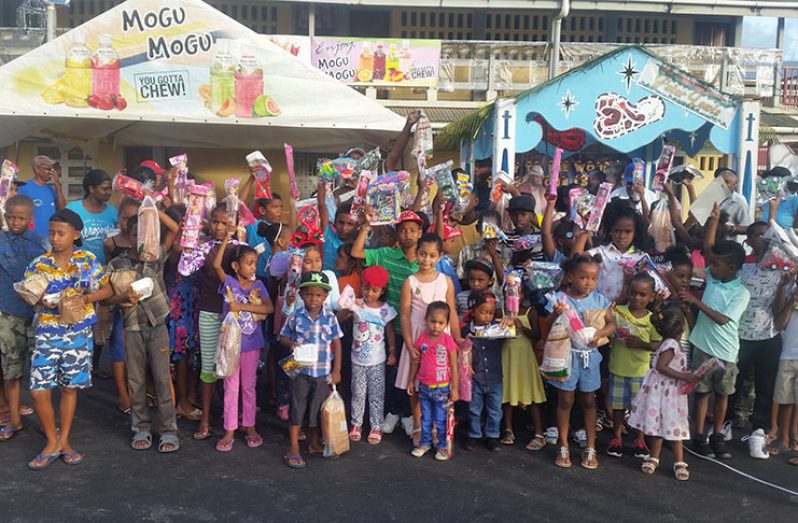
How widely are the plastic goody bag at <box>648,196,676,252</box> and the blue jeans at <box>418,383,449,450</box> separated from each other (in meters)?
2.55

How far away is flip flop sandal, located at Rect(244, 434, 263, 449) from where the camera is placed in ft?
14.6

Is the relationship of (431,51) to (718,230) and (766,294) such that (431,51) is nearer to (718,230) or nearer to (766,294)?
(718,230)

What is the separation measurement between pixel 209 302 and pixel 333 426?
1.22 metres

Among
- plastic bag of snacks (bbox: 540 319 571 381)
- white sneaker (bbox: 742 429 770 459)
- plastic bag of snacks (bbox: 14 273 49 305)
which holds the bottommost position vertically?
white sneaker (bbox: 742 429 770 459)

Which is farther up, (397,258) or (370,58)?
(370,58)

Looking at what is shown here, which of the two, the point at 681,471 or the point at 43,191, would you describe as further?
the point at 43,191

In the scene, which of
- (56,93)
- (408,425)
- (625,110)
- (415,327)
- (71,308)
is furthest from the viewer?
(56,93)

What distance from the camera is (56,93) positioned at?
6.61m

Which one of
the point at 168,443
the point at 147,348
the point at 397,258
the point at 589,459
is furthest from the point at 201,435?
the point at 589,459

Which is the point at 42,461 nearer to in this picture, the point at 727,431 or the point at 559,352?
the point at 559,352

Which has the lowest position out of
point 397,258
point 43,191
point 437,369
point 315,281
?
point 437,369

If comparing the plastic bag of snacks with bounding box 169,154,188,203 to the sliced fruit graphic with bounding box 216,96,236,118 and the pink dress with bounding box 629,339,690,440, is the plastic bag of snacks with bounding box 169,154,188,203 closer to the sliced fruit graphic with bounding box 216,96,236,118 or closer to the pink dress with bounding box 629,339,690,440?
the sliced fruit graphic with bounding box 216,96,236,118

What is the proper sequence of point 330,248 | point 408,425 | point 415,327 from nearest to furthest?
point 415,327 < point 408,425 < point 330,248

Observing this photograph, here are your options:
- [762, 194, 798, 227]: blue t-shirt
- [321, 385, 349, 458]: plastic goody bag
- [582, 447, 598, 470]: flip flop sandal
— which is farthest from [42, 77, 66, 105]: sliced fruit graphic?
[762, 194, 798, 227]: blue t-shirt
